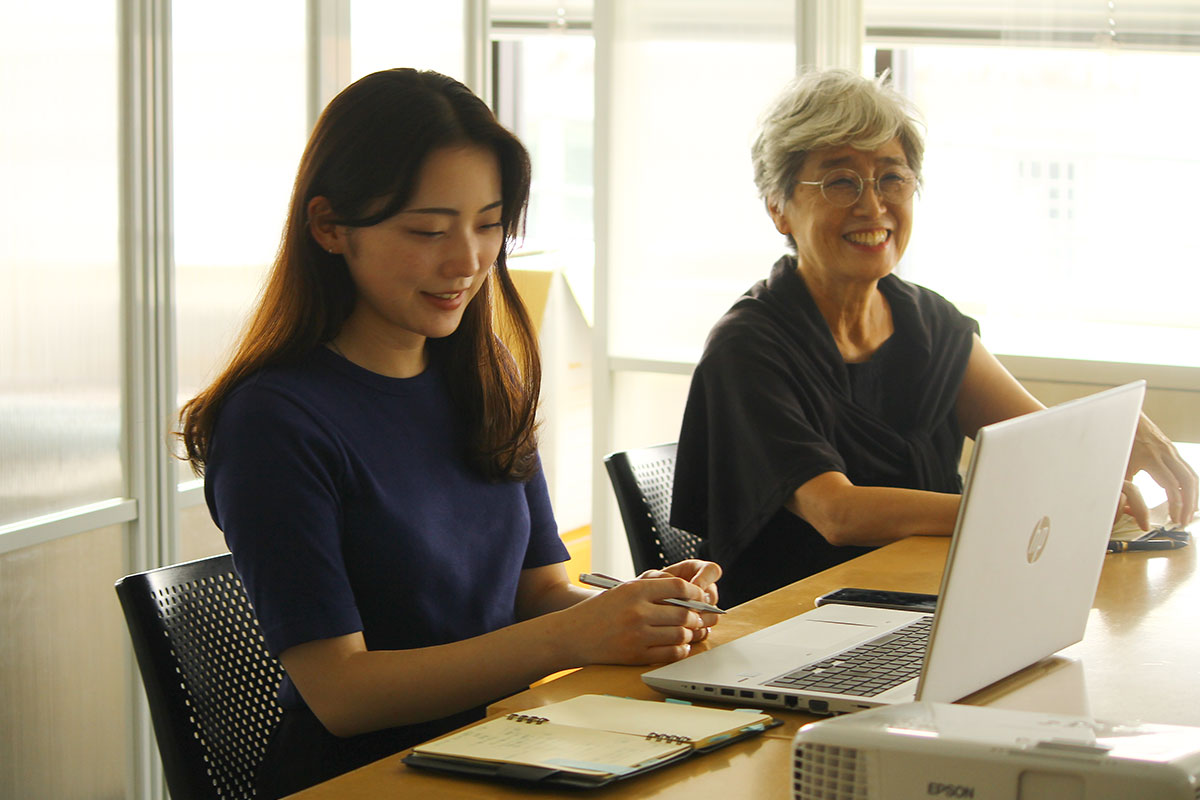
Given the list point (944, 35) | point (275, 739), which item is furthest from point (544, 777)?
point (944, 35)

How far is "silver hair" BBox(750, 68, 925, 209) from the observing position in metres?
2.19

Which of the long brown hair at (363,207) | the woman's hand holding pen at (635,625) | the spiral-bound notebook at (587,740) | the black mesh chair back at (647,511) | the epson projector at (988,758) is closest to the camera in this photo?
the epson projector at (988,758)

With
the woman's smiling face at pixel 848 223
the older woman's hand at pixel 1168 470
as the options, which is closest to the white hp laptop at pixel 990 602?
the older woman's hand at pixel 1168 470

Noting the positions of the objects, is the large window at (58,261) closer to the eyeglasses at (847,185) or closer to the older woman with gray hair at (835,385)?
the older woman with gray hair at (835,385)

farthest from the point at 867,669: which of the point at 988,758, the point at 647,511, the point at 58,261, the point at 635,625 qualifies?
the point at 58,261

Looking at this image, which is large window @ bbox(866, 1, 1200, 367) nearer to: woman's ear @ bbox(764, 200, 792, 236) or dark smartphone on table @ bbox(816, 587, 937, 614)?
woman's ear @ bbox(764, 200, 792, 236)

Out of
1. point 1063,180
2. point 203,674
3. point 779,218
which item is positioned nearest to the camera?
point 203,674

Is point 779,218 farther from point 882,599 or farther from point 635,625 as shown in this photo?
point 635,625

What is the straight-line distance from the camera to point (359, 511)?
1.45m

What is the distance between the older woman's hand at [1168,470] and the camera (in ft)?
6.64

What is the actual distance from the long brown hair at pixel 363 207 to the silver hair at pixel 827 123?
2.41 ft

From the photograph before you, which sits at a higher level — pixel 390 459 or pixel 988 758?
pixel 390 459

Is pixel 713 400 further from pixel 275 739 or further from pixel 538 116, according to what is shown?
pixel 538 116

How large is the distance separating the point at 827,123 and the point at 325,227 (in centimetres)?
100
